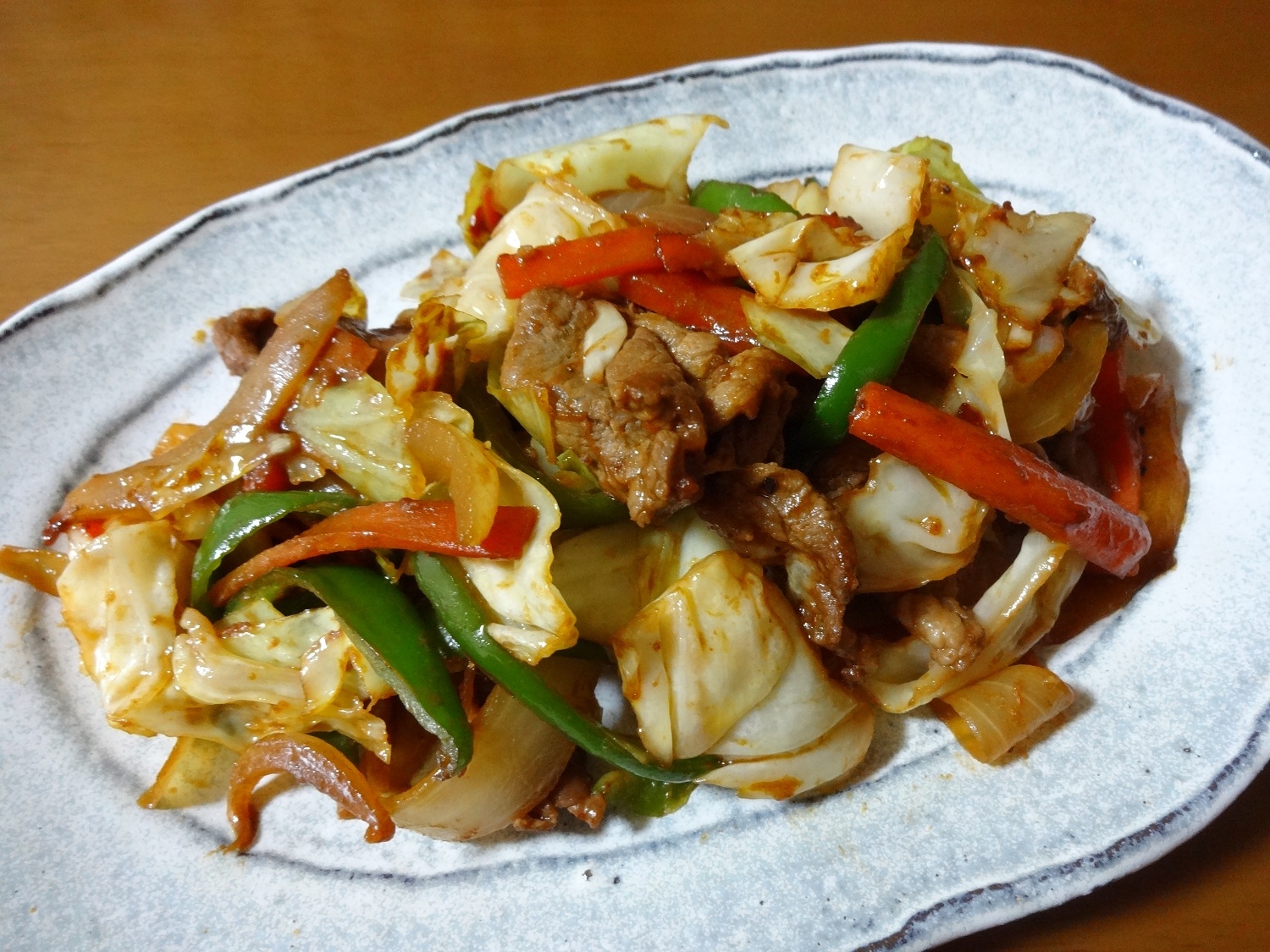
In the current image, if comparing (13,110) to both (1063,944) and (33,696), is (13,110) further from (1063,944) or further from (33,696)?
(1063,944)

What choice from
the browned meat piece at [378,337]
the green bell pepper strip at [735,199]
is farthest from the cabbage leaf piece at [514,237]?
the green bell pepper strip at [735,199]

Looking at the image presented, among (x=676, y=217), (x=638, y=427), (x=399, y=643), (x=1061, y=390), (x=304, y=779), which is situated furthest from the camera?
(x=676, y=217)

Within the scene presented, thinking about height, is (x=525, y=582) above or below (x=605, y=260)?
below

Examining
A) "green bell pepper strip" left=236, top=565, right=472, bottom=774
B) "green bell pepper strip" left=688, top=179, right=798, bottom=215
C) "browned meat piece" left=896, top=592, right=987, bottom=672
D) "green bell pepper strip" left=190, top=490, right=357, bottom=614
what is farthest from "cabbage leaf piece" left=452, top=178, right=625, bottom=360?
"browned meat piece" left=896, top=592, right=987, bottom=672

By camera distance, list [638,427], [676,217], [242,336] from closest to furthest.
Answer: [638,427], [676,217], [242,336]

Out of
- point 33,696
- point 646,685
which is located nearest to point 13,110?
point 33,696

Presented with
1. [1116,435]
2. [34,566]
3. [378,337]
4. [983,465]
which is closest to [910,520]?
[983,465]

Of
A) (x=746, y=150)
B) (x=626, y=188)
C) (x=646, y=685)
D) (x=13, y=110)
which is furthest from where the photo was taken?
(x=13, y=110)

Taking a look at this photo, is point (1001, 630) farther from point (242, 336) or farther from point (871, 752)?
point (242, 336)
